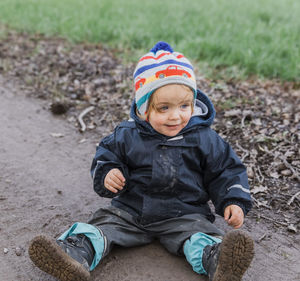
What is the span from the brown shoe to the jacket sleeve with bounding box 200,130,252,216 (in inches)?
19.1

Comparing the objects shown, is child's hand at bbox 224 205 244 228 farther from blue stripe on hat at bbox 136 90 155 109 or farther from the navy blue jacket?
blue stripe on hat at bbox 136 90 155 109

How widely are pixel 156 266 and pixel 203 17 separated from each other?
646cm

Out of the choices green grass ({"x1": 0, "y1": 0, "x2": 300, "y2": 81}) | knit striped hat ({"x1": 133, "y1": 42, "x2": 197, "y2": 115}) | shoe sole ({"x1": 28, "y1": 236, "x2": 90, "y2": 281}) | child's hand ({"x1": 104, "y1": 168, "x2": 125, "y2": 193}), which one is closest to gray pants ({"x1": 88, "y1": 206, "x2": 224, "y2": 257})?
child's hand ({"x1": 104, "y1": 168, "x2": 125, "y2": 193})

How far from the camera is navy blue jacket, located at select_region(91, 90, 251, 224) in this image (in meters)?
2.64

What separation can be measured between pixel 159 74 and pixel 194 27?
5324 millimetres

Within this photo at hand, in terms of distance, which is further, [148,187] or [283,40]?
[283,40]

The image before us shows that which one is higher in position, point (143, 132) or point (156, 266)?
point (143, 132)

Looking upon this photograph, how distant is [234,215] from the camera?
2547 millimetres

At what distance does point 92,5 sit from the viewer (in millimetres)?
8914

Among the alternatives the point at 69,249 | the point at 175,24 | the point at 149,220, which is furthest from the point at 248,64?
the point at 69,249

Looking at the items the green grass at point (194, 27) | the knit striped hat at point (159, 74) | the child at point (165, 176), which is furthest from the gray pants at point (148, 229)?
the green grass at point (194, 27)

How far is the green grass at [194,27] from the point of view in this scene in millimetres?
6117

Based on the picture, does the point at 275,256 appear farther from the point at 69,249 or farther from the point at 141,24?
the point at 141,24

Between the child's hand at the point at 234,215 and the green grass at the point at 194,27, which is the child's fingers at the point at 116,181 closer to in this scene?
the child's hand at the point at 234,215
